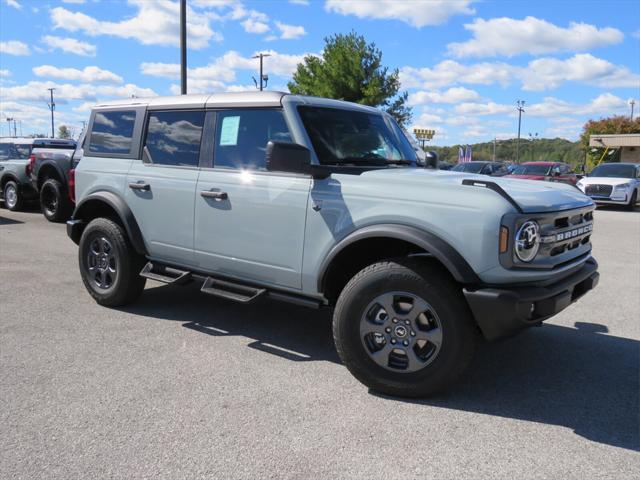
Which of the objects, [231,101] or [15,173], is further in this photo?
[15,173]

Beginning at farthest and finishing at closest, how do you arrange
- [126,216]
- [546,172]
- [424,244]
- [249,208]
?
[546,172]
[126,216]
[249,208]
[424,244]

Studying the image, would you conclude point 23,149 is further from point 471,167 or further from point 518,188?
point 471,167

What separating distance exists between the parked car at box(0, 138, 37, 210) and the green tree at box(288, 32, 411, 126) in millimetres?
18389

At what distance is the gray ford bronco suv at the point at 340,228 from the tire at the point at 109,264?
0.06ft

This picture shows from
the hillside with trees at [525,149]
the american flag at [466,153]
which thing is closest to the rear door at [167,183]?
the american flag at [466,153]

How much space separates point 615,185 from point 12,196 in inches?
707

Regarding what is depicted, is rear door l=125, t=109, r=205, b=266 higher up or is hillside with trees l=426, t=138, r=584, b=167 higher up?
hillside with trees l=426, t=138, r=584, b=167

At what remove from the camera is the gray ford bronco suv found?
10.6 feet

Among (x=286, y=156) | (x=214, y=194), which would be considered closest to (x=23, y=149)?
A: (x=214, y=194)

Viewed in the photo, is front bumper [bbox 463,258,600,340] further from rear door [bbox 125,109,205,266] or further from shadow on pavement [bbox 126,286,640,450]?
rear door [bbox 125,109,205,266]

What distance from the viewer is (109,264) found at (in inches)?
208

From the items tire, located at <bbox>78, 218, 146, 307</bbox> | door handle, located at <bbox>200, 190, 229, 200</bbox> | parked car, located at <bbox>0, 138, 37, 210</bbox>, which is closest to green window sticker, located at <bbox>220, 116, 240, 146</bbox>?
door handle, located at <bbox>200, 190, 229, 200</bbox>

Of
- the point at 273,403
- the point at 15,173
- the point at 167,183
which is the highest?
the point at 167,183

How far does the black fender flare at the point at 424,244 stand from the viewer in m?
3.20
